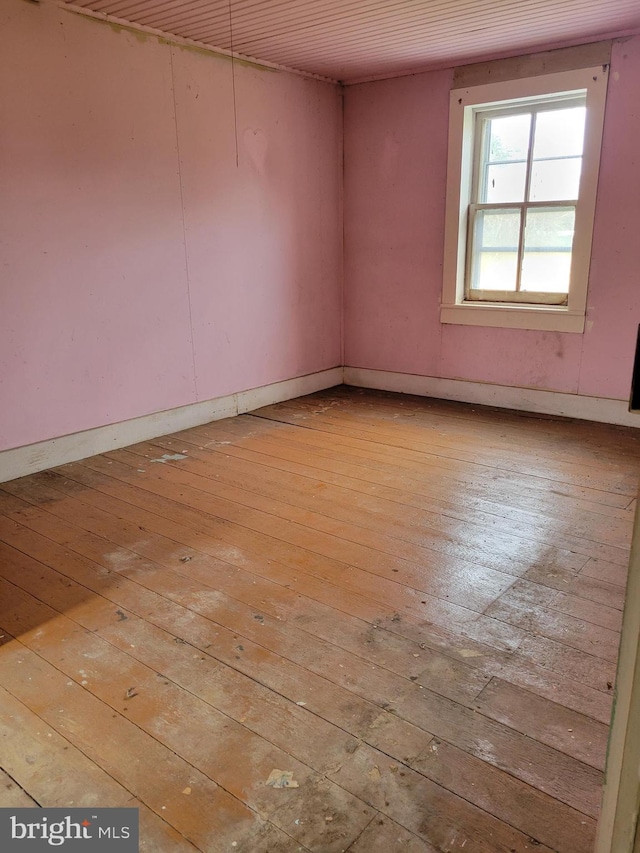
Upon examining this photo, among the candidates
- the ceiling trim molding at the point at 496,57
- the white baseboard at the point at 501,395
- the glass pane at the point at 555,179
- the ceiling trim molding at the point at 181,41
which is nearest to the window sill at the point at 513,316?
the white baseboard at the point at 501,395

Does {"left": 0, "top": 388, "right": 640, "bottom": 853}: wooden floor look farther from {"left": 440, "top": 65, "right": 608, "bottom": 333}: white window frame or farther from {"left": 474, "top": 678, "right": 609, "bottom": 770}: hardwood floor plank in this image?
{"left": 440, "top": 65, "right": 608, "bottom": 333}: white window frame

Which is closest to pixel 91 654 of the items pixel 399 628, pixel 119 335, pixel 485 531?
pixel 399 628

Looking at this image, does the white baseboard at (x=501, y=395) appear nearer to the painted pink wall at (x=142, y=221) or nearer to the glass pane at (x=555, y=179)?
the painted pink wall at (x=142, y=221)

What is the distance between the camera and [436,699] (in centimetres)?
193

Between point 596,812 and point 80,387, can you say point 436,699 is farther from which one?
point 80,387

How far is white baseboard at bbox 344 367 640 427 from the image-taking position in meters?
4.73

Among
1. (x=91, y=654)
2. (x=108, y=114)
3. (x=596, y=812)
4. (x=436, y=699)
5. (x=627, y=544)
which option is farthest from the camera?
(x=108, y=114)

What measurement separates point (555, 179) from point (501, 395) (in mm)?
1693

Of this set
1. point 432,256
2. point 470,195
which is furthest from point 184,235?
point 470,195

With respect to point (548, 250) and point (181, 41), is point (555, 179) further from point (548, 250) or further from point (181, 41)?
point (181, 41)

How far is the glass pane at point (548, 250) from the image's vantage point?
4703mm

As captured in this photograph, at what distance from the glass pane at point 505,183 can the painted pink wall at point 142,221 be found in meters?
1.44

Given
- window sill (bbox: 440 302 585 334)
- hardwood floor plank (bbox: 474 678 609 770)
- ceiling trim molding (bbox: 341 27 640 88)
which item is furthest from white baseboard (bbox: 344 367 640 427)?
hardwood floor plank (bbox: 474 678 609 770)

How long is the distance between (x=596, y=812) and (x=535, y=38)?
4.59 metres
